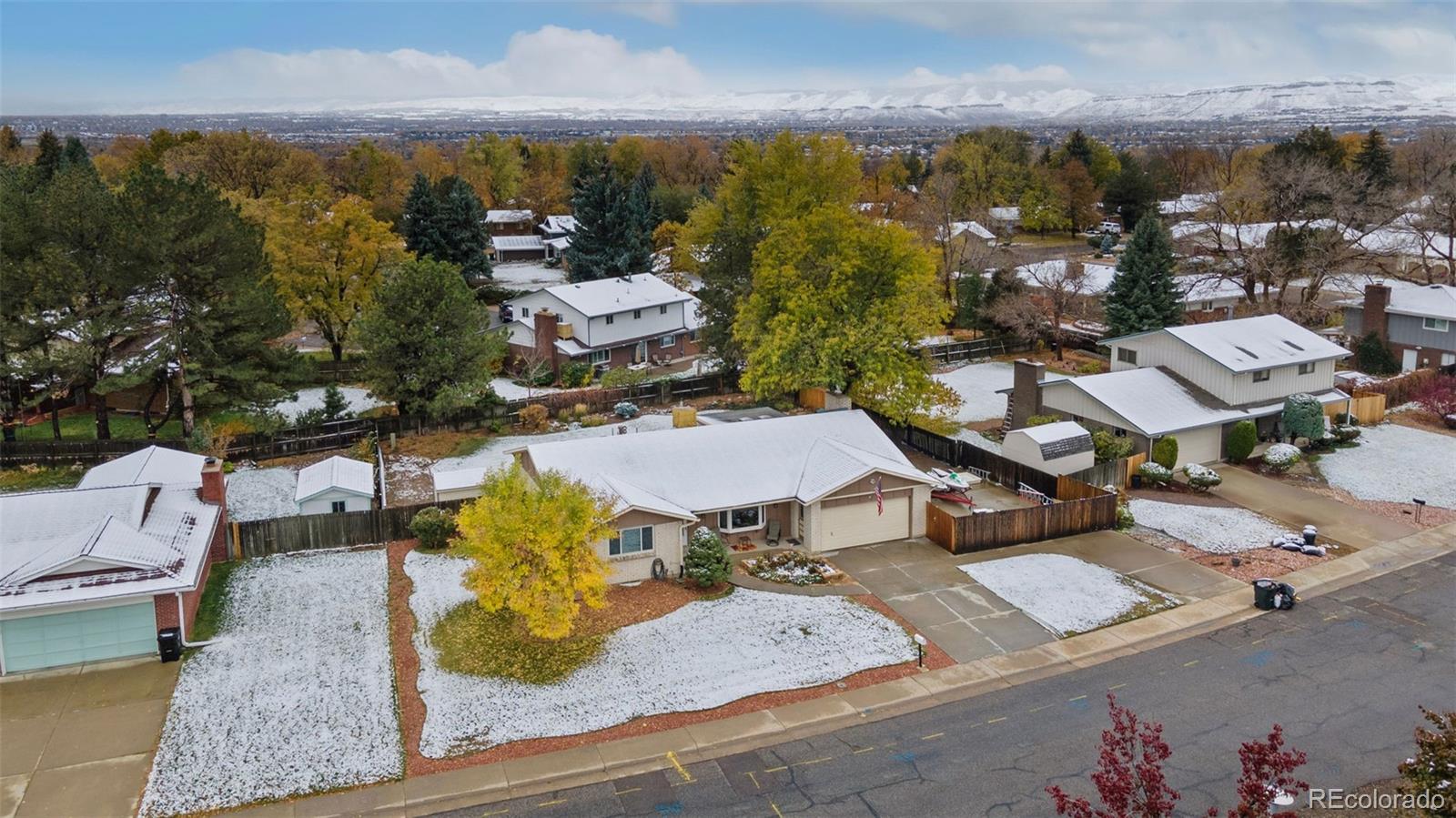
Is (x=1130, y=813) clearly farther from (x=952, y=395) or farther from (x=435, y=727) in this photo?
(x=952, y=395)

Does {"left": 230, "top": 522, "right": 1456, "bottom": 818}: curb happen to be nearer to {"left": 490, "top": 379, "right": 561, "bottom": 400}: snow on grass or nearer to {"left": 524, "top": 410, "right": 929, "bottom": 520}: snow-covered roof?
{"left": 524, "top": 410, "right": 929, "bottom": 520}: snow-covered roof

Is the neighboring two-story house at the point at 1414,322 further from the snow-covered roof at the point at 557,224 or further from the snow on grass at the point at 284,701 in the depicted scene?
the snow-covered roof at the point at 557,224

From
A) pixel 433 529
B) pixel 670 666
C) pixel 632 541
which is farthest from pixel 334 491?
pixel 670 666

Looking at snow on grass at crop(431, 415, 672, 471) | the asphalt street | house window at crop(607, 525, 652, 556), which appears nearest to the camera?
the asphalt street

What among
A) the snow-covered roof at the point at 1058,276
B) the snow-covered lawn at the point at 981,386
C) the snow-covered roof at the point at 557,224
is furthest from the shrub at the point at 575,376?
the snow-covered roof at the point at 557,224

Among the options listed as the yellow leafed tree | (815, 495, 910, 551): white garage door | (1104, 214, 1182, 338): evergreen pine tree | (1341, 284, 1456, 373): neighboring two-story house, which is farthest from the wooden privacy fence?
(1341, 284, 1456, 373): neighboring two-story house

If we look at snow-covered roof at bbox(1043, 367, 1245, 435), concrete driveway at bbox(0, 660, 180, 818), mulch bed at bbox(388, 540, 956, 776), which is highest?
snow-covered roof at bbox(1043, 367, 1245, 435)
